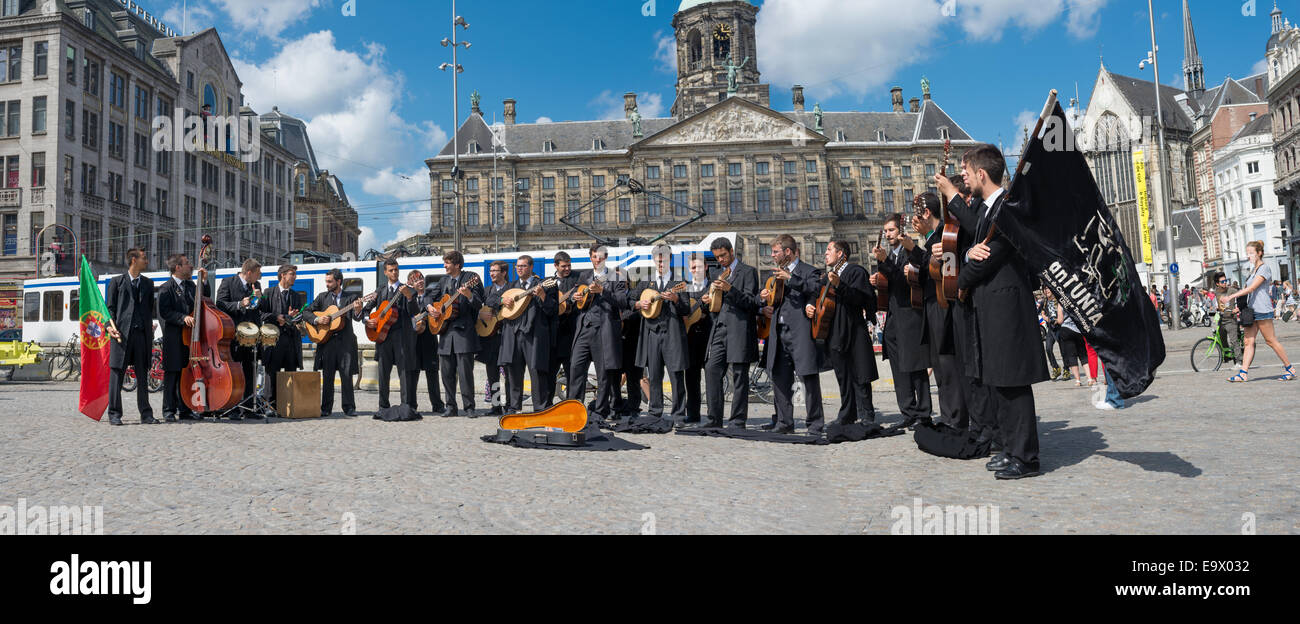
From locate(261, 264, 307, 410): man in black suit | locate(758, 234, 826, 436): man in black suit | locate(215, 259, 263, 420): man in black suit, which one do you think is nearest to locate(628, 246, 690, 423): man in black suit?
locate(758, 234, 826, 436): man in black suit

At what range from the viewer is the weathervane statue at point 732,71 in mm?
81688

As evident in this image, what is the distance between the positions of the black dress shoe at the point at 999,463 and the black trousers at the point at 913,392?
240 centimetres

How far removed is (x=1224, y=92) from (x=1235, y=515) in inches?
3766

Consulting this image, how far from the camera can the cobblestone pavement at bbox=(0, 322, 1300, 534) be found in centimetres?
421

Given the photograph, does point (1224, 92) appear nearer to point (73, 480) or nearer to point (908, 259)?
point (908, 259)

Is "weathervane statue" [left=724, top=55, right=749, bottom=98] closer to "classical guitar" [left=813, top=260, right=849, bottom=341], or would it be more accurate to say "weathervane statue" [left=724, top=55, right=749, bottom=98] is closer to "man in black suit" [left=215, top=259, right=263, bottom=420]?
"man in black suit" [left=215, top=259, right=263, bottom=420]

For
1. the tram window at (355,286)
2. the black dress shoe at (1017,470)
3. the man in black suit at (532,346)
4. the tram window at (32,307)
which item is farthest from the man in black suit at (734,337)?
the tram window at (32,307)

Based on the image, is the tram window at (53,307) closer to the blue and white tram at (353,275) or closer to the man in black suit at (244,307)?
the blue and white tram at (353,275)

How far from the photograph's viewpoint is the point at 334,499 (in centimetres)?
493

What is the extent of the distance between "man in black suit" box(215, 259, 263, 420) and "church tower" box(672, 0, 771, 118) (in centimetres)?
7676

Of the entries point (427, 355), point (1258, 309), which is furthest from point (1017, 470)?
point (1258, 309)

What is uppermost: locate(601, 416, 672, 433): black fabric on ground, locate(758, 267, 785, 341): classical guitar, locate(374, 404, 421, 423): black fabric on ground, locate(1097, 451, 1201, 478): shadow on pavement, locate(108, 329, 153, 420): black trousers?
locate(758, 267, 785, 341): classical guitar

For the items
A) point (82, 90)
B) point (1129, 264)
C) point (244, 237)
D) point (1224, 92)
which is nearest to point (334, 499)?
point (1129, 264)

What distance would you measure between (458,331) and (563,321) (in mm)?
1386
